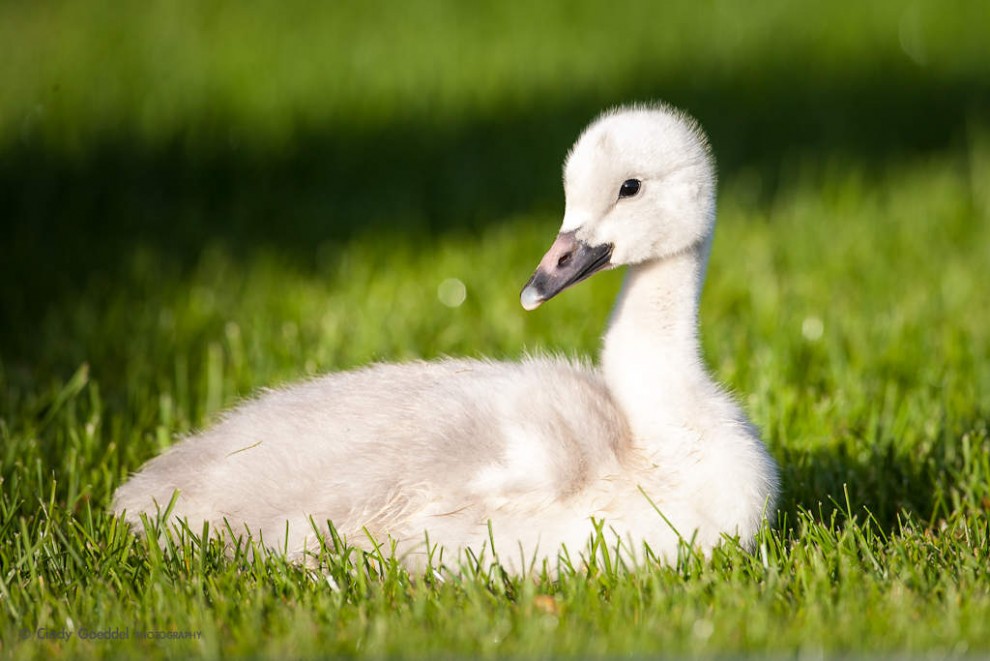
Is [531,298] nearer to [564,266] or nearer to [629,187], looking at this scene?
[564,266]

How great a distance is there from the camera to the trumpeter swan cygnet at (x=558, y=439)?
3.21 metres

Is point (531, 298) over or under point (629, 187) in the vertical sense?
under

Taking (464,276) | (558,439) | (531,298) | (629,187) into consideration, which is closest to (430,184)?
(464,276)

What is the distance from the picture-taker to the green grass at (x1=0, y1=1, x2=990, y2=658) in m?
2.97

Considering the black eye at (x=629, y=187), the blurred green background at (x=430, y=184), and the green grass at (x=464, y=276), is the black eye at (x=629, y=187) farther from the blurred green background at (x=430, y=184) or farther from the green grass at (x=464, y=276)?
the blurred green background at (x=430, y=184)

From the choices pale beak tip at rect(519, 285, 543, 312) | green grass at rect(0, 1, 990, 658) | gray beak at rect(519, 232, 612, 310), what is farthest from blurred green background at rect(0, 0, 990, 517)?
pale beak tip at rect(519, 285, 543, 312)

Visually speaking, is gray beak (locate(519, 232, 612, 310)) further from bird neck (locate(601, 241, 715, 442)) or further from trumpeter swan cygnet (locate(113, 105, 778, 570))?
bird neck (locate(601, 241, 715, 442))

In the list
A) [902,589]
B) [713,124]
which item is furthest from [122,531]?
[713,124]

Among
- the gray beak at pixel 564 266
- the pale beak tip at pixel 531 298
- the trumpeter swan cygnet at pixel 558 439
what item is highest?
the gray beak at pixel 564 266

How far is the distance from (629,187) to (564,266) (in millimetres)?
271

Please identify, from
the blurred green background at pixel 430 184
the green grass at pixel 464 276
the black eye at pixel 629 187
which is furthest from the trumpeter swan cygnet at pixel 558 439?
the blurred green background at pixel 430 184

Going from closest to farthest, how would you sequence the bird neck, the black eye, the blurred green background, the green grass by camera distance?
the green grass → the bird neck → the black eye → the blurred green background

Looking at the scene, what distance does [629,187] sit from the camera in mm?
3484

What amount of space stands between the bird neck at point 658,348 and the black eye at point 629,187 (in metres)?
0.19
